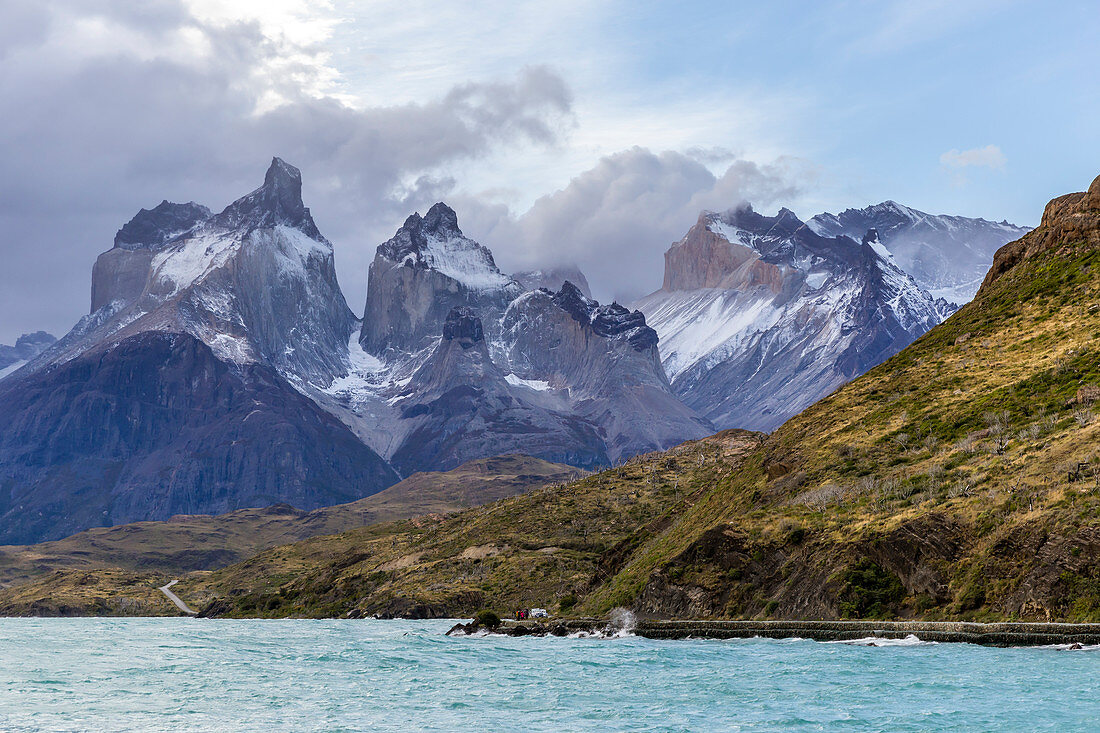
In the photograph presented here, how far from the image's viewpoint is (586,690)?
68.1 meters

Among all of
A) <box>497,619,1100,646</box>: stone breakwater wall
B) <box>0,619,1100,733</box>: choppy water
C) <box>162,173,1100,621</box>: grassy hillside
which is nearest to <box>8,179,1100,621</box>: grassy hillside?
<box>162,173,1100,621</box>: grassy hillside

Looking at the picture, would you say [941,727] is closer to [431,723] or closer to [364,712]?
[431,723]

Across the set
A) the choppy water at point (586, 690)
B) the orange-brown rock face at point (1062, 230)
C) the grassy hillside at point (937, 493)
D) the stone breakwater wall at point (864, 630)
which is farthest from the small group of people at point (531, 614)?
the orange-brown rock face at point (1062, 230)

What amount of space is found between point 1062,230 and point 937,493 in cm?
5252

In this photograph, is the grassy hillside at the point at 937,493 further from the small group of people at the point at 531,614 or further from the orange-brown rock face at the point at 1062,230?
the small group of people at the point at 531,614

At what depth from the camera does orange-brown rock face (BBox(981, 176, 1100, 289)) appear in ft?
403

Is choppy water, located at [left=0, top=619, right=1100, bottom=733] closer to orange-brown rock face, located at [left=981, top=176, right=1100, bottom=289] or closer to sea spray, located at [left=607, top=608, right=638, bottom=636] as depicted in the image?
sea spray, located at [left=607, top=608, right=638, bottom=636]

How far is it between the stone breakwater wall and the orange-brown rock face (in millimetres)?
61018

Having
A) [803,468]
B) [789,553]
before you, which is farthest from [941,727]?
[803,468]

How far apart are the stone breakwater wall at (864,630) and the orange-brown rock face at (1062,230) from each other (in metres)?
61.0

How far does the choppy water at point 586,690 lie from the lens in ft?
181

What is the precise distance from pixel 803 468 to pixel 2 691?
7219cm

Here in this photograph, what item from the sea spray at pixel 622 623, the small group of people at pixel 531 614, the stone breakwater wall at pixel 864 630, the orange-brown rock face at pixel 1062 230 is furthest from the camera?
the small group of people at pixel 531 614

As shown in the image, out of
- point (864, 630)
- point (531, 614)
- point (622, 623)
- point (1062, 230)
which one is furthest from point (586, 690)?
point (1062, 230)
